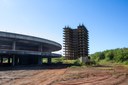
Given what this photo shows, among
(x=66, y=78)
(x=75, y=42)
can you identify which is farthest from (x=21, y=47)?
(x=75, y=42)

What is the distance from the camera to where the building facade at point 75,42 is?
396 feet

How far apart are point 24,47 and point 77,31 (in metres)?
56.8

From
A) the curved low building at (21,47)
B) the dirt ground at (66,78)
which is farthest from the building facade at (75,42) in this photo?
the dirt ground at (66,78)

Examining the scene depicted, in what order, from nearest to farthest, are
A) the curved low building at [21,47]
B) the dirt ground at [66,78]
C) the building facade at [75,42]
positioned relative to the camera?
the dirt ground at [66,78] < the curved low building at [21,47] < the building facade at [75,42]

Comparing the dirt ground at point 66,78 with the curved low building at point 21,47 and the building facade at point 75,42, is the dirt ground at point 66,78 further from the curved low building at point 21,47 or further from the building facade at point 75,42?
the building facade at point 75,42

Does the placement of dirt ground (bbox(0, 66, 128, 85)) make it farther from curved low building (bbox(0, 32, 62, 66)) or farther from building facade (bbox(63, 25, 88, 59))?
building facade (bbox(63, 25, 88, 59))

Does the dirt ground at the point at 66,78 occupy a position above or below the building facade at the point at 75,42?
below

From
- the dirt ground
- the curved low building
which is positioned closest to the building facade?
the curved low building

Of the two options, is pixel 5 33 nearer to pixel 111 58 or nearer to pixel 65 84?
pixel 65 84

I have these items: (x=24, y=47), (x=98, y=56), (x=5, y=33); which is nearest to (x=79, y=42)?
(x=98, y=56)

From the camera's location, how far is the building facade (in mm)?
120625

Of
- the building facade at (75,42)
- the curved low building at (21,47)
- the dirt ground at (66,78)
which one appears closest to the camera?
the dirt ground at (66,78)

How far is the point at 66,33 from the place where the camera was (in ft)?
408

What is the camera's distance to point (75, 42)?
122938mm
